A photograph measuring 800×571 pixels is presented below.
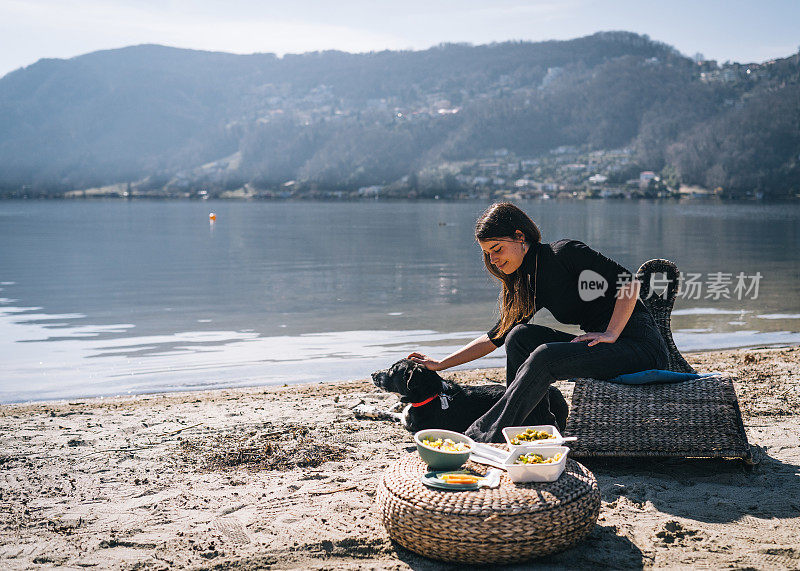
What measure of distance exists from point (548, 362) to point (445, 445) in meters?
0.90

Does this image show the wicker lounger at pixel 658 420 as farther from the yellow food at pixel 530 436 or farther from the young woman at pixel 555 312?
the yellow food at pixel 530 436

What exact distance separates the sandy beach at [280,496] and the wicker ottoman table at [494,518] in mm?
167

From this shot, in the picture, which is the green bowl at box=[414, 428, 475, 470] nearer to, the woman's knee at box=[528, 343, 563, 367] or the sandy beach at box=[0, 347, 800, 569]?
the sandy beach at box=[0, 347, 800, 569]


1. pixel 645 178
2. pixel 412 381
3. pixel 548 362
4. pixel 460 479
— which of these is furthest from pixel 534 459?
pixel 645 178

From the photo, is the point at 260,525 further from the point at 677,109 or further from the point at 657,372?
the point at 677,109

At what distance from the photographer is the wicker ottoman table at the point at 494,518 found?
3133mm

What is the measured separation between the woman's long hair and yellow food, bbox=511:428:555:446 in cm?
105

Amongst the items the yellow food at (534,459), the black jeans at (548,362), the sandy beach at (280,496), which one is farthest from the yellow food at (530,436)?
the sandy beach at (280,496)

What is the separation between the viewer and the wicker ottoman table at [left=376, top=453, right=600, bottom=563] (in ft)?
10.3

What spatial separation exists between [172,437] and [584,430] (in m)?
3.01

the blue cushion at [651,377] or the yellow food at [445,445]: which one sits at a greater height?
the blue cushion at [651,377]

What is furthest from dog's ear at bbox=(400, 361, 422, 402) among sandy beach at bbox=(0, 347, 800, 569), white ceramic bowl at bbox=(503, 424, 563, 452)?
white ceramic bowl at bbox=(503, 424, 563, 452)

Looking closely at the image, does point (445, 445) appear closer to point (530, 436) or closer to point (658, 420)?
point (530, 436)

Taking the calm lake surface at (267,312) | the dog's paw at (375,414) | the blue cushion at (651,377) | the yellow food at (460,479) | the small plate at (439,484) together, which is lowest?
the calm lake surface at (267,312)
